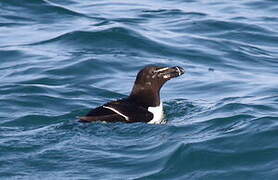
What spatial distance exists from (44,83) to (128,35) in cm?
325

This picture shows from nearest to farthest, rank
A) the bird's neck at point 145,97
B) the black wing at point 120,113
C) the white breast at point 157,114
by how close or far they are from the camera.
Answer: the black wing at point 120,113 < the white breast at point 157,114 < the bird's neck at point 145,97

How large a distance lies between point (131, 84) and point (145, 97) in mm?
2126

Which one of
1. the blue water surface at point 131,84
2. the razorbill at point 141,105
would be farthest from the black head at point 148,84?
the blue water surface at point 131,84

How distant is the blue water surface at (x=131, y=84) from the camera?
10.1 meters

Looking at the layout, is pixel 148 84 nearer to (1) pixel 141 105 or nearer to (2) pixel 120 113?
(1) pixel 141 105

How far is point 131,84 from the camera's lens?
47.6 ft

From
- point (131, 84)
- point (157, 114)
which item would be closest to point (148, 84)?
point (157, 114)

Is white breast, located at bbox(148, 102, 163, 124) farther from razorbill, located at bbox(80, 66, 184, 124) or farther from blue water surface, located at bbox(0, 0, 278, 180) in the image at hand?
blue water surface, located at bbox(0, 0, 278, 180)

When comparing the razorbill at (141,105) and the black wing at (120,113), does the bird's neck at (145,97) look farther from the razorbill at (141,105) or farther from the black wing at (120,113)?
the black wing at (120,113)

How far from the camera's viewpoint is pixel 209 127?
11.6m

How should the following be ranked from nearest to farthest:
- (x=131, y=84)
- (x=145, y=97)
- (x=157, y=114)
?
(x=157, y=114) → (x=145, y=97) → (x=131, y=84)

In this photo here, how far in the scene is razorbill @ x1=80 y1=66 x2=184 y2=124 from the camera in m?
11.4

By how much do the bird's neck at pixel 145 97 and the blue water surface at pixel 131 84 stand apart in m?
0.35

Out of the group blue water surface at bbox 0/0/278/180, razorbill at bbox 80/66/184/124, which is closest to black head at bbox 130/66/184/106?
razorbill at bbox 80/66/184/124
